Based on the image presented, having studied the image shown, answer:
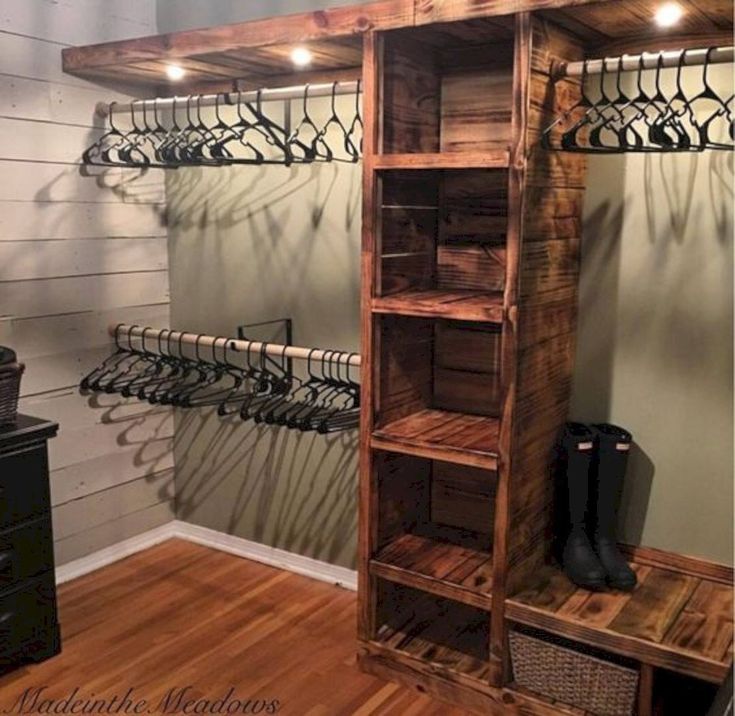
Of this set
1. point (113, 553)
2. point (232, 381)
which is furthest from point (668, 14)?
point (113, 553)

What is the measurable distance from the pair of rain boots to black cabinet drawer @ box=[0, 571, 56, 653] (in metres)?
1.59

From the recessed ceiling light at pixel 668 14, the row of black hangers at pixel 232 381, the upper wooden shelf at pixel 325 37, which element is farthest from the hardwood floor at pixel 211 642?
the recessed ceiling light at pixel 668 14

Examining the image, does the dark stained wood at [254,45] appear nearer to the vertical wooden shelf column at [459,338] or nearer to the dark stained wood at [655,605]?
the vertical wooden shelf column at [459,338]

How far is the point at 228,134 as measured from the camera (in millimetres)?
3082

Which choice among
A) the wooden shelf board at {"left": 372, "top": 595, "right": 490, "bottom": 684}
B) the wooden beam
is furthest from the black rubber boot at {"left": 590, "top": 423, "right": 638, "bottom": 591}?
the wooden beam

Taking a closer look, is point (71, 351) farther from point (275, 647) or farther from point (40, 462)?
point (275, 647)

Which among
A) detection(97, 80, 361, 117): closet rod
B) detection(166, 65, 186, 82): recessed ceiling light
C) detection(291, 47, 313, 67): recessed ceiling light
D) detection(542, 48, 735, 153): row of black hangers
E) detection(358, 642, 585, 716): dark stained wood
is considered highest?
detection(166, 65, 186, 82): recessed ceiling light

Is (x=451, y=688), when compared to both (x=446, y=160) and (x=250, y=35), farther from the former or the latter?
(x=250, y=35)

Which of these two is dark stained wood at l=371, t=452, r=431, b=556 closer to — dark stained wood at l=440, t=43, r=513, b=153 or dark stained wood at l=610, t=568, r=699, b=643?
dark stained wood at l=610, t=568, r=699, b=643

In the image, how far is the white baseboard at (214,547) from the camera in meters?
3.13

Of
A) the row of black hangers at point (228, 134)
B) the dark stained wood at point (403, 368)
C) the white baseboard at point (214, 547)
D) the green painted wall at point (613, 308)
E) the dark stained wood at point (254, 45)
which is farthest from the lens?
the white baseboard at point (214, 547)

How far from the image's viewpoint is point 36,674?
253 centimetres

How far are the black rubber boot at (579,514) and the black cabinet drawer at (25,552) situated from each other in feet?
5.16

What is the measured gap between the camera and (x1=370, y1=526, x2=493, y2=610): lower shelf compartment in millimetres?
2320
